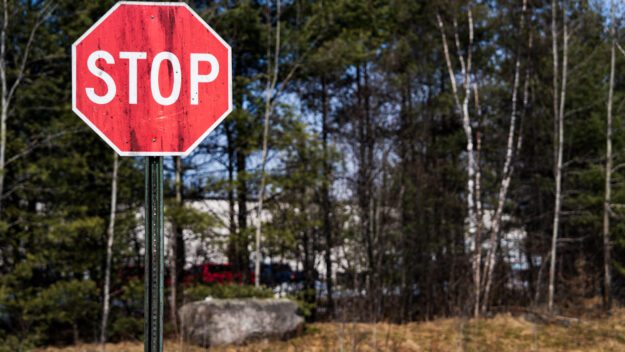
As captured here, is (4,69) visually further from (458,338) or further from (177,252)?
(458,338)

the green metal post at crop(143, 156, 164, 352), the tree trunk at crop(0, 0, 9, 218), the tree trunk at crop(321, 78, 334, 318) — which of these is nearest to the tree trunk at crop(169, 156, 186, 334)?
the tree trunk at crop(321, 78, 334, 318)

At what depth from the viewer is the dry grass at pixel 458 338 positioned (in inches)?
393

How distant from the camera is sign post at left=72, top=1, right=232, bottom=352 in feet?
10.1

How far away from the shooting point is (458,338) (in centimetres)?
1053

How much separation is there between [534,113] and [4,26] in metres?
14.9

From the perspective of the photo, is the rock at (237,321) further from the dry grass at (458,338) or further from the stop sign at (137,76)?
the stop sign at (137,76)

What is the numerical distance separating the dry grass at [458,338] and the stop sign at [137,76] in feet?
21.3

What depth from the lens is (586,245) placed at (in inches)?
813

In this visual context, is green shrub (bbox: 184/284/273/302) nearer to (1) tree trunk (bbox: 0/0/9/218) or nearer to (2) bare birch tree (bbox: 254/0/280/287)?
(2) bare birch tree (bbox: 254/0/280/287)

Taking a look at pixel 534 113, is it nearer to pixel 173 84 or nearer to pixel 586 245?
pixel 586 245

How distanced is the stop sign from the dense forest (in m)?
8.12

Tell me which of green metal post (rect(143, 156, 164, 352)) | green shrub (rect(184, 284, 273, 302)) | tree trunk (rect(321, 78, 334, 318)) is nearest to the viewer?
green metal post (rect(143, 156, 164, 352))

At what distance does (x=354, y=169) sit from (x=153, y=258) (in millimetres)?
16799

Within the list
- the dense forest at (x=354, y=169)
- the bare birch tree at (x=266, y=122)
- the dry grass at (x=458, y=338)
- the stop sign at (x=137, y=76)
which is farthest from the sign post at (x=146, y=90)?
the bare birch tree at (x=266, y=122)
